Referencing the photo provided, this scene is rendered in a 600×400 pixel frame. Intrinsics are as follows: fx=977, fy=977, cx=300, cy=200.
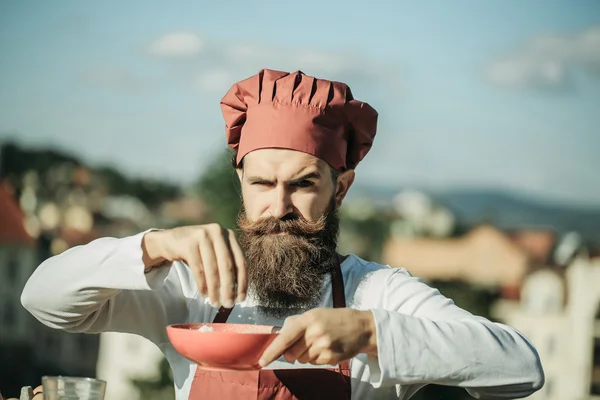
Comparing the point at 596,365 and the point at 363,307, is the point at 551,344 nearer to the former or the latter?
the point at 596,365

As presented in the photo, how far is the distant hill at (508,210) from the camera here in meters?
60.7

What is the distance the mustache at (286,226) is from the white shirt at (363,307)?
17 centimetres

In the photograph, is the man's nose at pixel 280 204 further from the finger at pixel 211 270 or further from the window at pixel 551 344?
the window at pixel 551 344

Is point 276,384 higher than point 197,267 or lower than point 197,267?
lower

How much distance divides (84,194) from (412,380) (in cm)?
5514

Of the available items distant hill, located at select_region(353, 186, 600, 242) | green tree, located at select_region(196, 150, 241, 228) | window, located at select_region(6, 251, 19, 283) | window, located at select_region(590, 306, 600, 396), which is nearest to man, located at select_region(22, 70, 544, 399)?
green tree, located at select_region(196, 150, 241, 228)

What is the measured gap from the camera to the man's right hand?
179 centimetres

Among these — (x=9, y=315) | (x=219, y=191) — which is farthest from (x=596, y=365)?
(x=9, y=315)

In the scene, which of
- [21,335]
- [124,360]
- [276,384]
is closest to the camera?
[276,384]

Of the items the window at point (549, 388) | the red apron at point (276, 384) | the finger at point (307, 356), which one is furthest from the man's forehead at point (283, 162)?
the window at point (549, 388)

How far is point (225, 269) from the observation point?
70.6 inches

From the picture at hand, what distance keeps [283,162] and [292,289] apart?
32 cm

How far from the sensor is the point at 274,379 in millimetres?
2270

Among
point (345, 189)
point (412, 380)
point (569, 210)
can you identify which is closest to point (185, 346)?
point (412, 380)
